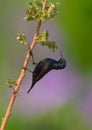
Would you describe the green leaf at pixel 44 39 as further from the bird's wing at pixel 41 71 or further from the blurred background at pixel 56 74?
the blurred background at pixel 56 74

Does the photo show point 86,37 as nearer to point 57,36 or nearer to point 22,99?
point 57,36

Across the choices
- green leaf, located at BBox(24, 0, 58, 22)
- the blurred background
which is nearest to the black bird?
green leaf, located at BBox(24, 0, 58, 22)

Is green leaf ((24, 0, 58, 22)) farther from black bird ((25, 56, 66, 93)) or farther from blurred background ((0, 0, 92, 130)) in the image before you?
blurred background ((0, 0, 92, 130))

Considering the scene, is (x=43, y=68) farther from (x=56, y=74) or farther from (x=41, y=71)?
(x=56, y=74)

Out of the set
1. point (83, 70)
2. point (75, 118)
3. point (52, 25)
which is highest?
point (52, 25)

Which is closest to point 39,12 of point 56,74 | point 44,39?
point 44,39

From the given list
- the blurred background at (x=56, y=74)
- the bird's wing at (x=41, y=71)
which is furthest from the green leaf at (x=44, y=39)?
Result: the blurred background at (x=56, y=74)

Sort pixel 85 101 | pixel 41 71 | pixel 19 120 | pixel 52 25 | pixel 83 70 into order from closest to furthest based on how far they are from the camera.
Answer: pixel 41 71 < pixel 19 120 < pixel 85 101 < pixel 83 70 < pixel 52 25

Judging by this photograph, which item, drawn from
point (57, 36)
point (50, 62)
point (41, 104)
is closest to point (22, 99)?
point (41, 104)
